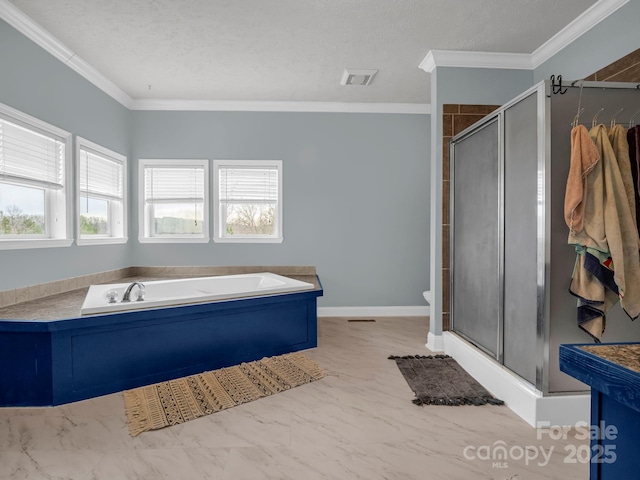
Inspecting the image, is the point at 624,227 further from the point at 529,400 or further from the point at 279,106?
the point at 279,106

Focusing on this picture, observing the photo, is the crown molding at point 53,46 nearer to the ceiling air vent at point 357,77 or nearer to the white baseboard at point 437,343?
the ceiling air vent at point 357,77

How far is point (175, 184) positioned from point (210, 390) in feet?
9.00

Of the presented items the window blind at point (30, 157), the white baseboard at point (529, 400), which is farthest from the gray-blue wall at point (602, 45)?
the window blind at point (30, 157)

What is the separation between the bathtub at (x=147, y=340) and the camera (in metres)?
2.18

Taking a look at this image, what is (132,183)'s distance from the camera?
14.1 feet

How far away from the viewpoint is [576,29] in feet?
8.87

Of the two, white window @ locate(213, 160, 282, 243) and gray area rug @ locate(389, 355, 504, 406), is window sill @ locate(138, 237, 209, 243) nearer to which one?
white window @ locate(213, 160, 282, 243)

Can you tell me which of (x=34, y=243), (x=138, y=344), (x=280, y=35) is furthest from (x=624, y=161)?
(x=34, y=243)

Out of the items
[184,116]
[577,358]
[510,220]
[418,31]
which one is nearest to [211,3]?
[418,31]

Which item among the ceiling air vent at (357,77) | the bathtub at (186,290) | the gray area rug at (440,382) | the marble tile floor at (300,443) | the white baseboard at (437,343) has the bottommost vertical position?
the marble tile floor at (300,443)

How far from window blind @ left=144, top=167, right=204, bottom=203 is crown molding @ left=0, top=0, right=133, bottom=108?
91 cm

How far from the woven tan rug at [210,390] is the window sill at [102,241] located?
5.46 feet

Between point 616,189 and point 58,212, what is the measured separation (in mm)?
3945

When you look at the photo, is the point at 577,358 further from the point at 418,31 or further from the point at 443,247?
the point at 418,31
